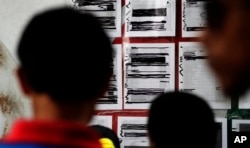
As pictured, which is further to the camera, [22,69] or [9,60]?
[9,60]

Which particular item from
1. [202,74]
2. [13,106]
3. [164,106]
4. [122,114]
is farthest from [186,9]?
[164,106]

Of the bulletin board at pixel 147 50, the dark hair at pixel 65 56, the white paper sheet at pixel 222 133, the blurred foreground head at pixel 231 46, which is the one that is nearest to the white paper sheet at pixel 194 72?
the bulletin board at pixel 147 50

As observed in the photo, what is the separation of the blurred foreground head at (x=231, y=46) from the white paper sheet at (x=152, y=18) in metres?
1.42

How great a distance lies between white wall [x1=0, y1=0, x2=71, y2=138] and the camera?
2.14m

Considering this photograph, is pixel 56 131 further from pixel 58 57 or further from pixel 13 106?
pixel 13 106

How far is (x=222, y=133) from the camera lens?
→ 6.67 ft

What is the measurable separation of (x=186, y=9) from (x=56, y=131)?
4.72ft

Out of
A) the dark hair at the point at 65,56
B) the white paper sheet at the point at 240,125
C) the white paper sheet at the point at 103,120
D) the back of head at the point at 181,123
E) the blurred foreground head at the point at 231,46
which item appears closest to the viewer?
the blurred foreground head at the point at 231,46

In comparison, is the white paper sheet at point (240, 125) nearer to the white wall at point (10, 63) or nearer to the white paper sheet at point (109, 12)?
the white paper sheet at point (109, 12)

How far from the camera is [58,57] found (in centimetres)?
74

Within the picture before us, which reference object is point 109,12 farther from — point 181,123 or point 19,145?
point 19,145

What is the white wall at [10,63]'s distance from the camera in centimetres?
214

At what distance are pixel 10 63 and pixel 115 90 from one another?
451 mm

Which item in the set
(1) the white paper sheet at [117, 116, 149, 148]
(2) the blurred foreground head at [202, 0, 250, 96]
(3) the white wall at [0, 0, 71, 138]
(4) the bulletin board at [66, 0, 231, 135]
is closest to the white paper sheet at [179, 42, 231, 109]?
(4) the bulletin board at [66, 0, 231, 135]
